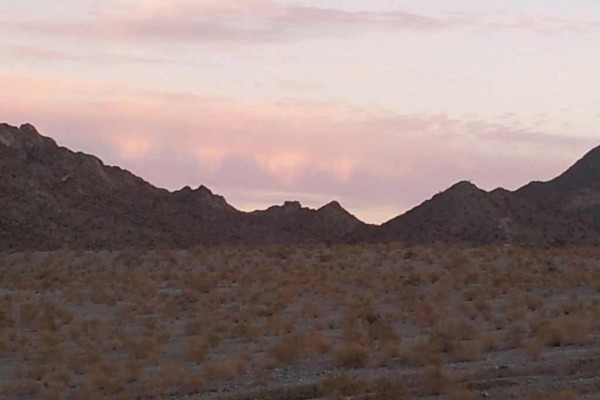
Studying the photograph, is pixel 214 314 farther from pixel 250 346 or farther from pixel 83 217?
pixel 83 217

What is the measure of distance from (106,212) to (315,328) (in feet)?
172

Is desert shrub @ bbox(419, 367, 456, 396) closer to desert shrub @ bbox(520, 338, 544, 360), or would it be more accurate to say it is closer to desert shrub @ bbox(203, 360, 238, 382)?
desert shrub @ bbox(520, 338, 544, 360)

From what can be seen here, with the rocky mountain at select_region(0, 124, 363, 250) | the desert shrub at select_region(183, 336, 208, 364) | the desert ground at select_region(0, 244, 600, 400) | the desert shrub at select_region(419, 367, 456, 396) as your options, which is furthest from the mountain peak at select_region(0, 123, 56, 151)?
the desert shrub at select_region(419, 367, 456, 396)

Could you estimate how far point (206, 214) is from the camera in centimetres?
8681

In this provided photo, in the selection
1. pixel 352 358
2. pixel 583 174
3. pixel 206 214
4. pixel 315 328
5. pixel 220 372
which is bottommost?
pixel 220 372

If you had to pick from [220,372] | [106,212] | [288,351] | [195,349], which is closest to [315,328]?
[195,349]

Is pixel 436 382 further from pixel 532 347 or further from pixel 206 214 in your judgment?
pixel 206 214

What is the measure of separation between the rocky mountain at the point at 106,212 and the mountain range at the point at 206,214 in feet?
0.25

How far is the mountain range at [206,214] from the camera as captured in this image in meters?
76.6

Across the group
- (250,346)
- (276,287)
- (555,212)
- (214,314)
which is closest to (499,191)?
(555,212)

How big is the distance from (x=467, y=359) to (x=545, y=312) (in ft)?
27.4

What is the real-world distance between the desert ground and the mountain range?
22.8 meters

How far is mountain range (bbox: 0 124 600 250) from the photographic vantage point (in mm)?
76625

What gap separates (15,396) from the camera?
23.0 m
